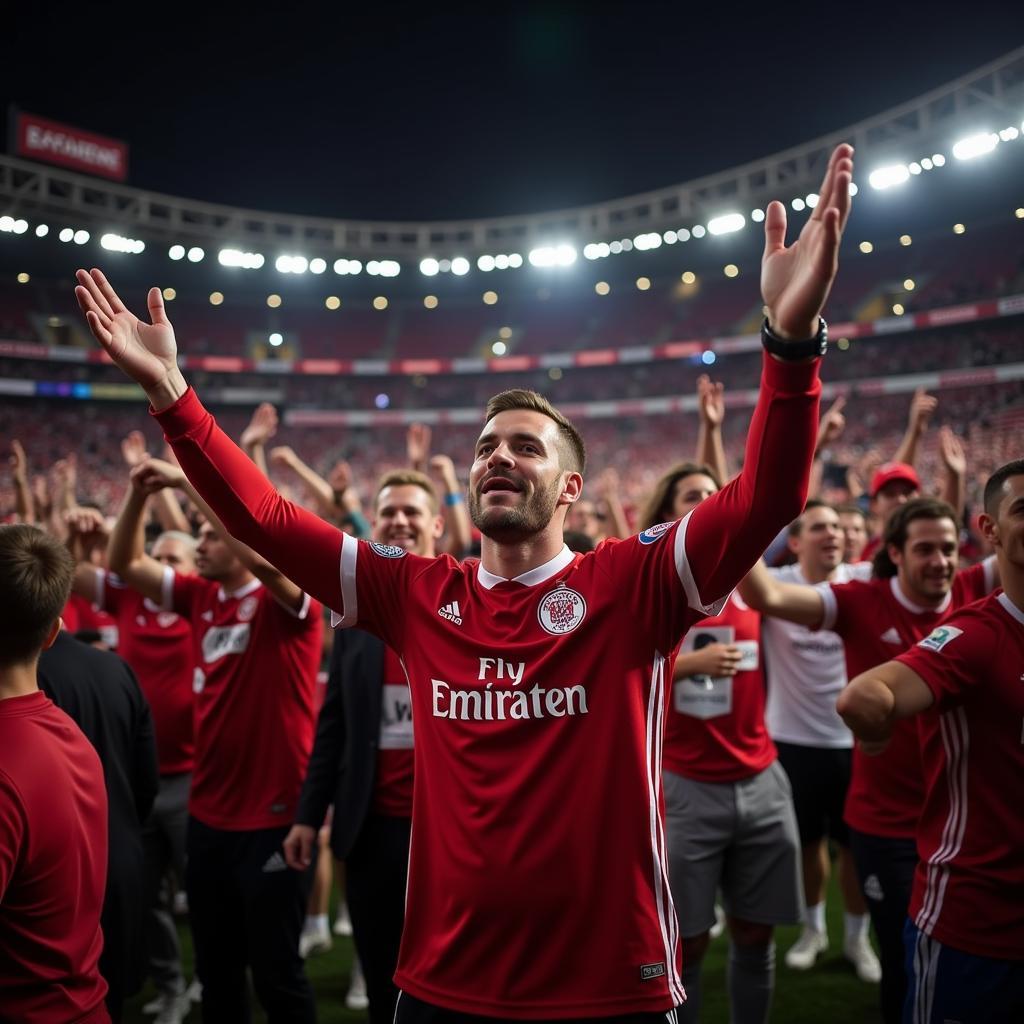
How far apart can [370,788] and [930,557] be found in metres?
2.37

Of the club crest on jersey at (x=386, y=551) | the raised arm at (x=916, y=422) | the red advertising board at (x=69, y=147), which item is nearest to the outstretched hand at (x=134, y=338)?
the club crest on jersey at (x=386, y=551)

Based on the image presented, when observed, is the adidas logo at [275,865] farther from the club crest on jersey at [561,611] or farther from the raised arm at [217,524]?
the club crest on jersey at [561,611]

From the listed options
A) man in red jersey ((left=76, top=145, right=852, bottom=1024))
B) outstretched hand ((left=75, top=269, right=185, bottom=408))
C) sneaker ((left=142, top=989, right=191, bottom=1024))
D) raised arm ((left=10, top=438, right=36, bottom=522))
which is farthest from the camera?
raised arm ((left=10, top=438, right=36, bottom=522))

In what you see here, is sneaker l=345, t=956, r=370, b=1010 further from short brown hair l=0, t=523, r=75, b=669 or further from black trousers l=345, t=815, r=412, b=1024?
short brown hair l=0, t=523, r=75, b=669

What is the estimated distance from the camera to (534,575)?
77.7 inches

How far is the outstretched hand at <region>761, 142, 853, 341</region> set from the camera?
144 cm

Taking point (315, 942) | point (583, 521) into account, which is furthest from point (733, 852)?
point (583, 521)

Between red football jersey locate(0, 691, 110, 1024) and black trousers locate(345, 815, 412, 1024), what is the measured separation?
3.61 feet

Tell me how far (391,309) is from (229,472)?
37447 millimetres

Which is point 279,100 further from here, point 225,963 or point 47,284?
point 225,963

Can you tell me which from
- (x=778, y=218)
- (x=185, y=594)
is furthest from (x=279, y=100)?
(x=778, y=218)

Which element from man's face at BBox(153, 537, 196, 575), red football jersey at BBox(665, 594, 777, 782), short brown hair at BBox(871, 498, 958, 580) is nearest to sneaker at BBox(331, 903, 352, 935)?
man's face at BBox(153, 537, 196, 575)

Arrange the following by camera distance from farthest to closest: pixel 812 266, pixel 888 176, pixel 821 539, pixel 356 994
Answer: pixel 888 176, pixel 821 539, pixel 356 994, pixel 812 266

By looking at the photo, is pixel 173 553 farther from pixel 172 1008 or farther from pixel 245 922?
pixel 172 1008
